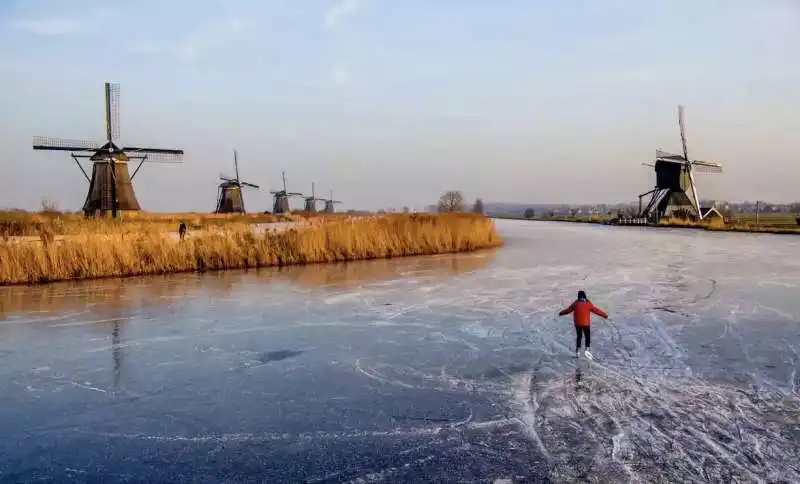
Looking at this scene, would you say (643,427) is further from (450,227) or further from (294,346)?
(450,227)

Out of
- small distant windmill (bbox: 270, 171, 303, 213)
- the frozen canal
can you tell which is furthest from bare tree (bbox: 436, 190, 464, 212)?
the frozen canal

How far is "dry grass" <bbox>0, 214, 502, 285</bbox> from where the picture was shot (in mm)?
11641

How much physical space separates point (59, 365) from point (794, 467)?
5.71 m

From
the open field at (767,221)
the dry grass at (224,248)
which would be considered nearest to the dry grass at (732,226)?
the open field at (767,221)

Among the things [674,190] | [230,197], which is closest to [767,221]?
[674,190]

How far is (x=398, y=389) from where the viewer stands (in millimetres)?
4453

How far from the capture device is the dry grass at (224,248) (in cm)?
1164

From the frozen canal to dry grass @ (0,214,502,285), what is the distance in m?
2.63

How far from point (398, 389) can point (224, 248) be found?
10471 millimetres

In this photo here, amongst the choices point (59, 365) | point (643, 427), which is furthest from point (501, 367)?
point (59, 365)

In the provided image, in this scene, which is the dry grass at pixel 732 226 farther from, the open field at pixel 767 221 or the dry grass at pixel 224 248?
the dry grass at pixel 224 248

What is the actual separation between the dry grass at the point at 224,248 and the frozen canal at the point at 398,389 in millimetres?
2625

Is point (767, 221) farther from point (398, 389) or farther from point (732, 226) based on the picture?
point (398, 389)

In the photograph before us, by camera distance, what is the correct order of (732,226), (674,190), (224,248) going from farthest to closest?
(674,190) < (732,226) < (224,248)
